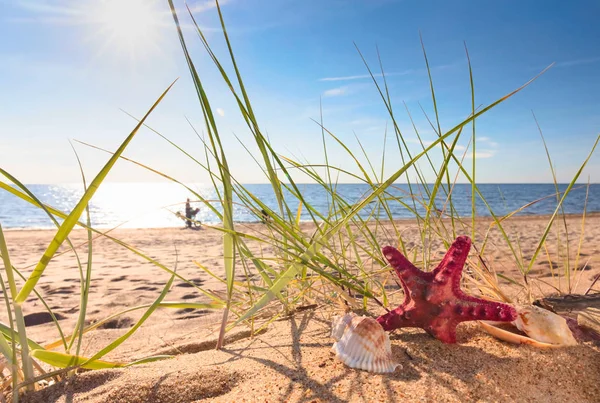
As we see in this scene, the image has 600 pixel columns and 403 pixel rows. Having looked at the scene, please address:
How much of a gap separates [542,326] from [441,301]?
33cm

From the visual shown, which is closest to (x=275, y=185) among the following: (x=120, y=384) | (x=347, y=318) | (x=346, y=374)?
(x=347, y=318)

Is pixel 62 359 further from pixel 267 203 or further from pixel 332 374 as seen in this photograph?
pixel 267 203

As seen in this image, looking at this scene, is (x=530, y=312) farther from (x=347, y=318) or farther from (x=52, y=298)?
(x=52, y=298)

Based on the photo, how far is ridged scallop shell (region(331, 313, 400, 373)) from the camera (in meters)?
1.10

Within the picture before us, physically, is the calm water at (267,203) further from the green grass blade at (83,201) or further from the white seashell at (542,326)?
the white seashell at (542,326)

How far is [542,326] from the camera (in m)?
1.19

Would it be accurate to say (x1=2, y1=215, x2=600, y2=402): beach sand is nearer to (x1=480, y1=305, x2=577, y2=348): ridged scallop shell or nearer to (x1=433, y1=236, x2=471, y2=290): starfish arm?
(x1=480, y1=305, x2=577, y2=348): ridged scallop shell

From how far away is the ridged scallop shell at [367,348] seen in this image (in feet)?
3.61

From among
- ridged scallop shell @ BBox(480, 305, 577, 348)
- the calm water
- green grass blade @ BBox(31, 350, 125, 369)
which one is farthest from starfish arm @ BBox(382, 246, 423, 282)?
green grass blade @ BBox(31, 350, 125, 369)

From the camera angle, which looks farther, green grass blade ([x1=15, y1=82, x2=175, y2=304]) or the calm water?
the calm water

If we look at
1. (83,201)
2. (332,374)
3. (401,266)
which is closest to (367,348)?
(332,374)

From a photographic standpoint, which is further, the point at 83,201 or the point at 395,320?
the point at 395,320

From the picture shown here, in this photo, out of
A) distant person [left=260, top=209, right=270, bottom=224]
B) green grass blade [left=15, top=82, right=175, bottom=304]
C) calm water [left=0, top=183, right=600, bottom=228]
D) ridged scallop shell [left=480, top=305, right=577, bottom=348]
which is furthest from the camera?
calm water [left=0, top=183, right=600, bottom=228]

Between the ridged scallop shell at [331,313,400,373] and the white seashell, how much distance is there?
414mm
